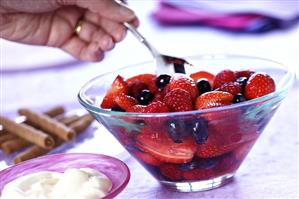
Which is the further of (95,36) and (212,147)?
(95,36)

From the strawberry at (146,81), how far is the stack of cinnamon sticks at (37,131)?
0.50 ft

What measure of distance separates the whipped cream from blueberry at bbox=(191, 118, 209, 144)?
0.36 ft

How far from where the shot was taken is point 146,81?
2.87 ft

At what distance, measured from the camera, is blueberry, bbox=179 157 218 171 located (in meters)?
0.73

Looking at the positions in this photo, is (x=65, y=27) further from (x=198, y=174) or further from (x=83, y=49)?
(x=198, y=174)

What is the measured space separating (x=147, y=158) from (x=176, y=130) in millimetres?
75

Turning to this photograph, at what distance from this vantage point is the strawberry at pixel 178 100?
2.42ft

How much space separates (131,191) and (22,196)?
179 millimetres

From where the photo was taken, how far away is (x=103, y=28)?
3.78ft

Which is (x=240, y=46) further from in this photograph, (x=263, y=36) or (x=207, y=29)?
(x=207, y=29)

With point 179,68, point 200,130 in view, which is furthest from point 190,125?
point 179,68

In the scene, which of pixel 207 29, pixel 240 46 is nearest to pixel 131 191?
pixel 240 46

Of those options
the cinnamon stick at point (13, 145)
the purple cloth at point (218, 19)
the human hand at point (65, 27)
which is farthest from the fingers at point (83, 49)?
the purple cloth at point (218, 19)

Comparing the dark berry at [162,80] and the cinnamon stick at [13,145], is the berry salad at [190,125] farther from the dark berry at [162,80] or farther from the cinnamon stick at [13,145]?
the cinnamon stick at [13,145]
